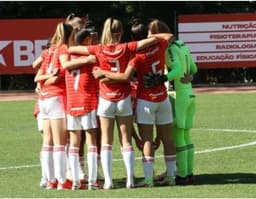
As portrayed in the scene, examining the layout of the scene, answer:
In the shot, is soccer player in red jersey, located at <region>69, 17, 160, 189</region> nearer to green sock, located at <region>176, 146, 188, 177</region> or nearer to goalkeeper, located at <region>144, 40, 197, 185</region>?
goalkeeper, located at <region>144, 40, 197, 185</region>

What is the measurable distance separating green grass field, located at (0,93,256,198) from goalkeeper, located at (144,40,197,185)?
11.4 inches

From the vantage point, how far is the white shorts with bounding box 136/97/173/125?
1084cm

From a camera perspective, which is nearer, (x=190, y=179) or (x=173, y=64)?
(x=173, y=64)

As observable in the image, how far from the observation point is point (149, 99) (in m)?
10.8

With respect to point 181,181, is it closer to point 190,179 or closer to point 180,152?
point 190,179

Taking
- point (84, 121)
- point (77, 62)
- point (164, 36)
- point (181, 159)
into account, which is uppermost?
point (164, 36)

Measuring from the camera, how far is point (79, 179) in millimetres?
11039

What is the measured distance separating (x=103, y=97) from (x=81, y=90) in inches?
12.1

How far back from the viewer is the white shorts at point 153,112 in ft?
35.6

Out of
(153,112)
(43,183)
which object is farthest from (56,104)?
(153,112)

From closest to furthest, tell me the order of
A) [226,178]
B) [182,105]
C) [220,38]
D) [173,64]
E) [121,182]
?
[173,64] → [182,105] → [121,182] → [226,178] → [220,38]

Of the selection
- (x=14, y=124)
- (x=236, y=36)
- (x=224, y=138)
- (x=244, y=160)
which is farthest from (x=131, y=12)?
(x=244, y=160)

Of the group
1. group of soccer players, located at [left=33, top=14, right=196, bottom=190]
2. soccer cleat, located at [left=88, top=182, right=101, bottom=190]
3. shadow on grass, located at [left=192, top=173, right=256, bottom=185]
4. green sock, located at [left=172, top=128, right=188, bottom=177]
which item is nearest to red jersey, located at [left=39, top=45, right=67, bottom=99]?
group of soccer players, located at [left=33, top=14, right=196, bottom=190]

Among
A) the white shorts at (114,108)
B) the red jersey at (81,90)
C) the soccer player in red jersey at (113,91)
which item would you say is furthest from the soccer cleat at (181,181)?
the red jersey at (81,90)
